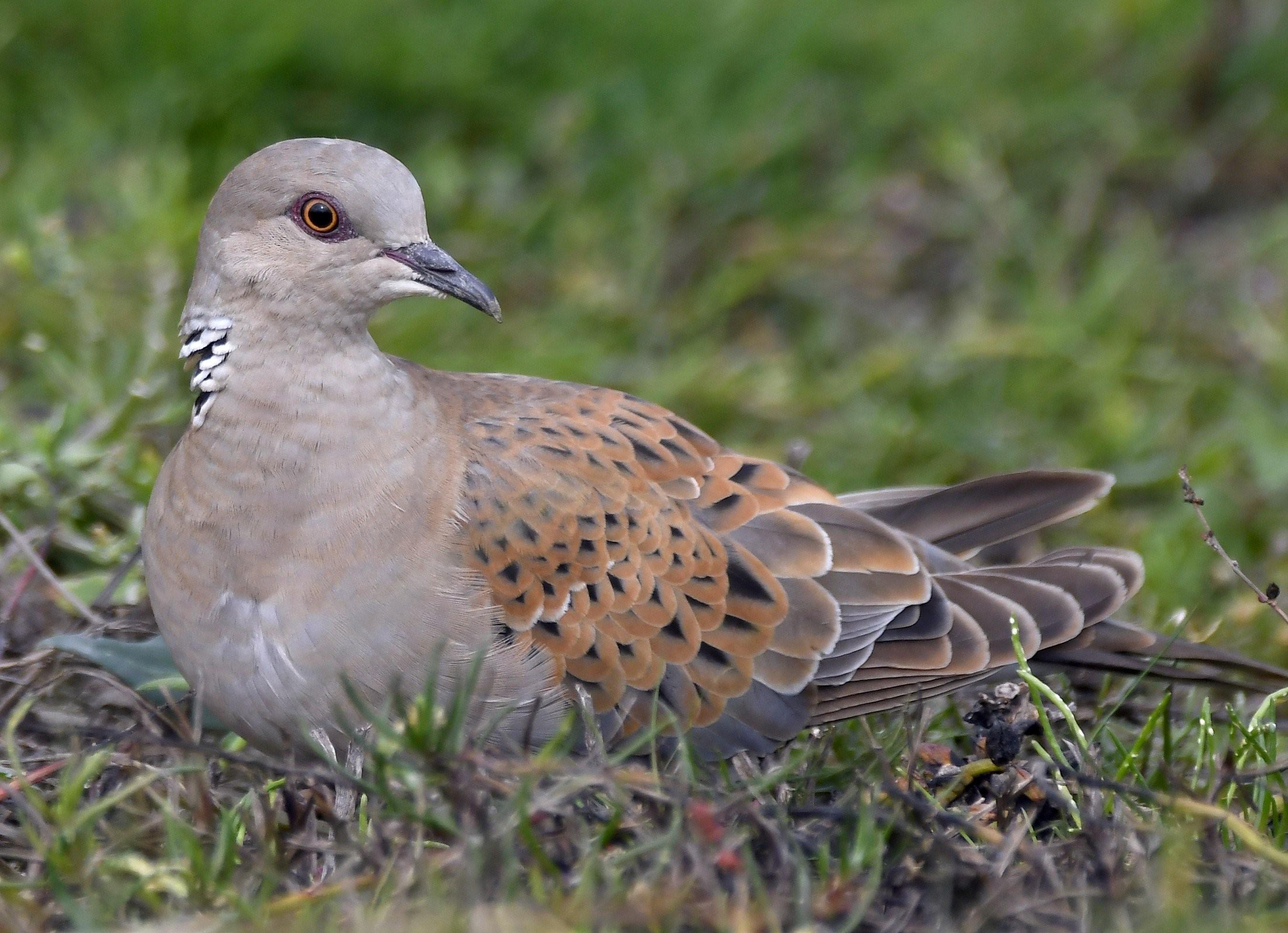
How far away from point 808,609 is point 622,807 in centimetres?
100

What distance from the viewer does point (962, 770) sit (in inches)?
130

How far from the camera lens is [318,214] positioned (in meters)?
3.37

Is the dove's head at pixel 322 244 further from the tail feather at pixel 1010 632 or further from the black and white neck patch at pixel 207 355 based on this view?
the tail feather at pixel 1010 632

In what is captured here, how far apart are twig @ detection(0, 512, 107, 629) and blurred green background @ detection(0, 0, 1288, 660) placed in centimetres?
36

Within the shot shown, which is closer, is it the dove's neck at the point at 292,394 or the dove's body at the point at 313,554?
the dove's body at the point at 313,554

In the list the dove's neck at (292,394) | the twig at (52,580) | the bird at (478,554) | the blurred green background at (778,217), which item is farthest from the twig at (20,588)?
the dove's neck at (292,394)

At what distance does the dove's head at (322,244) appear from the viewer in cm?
336

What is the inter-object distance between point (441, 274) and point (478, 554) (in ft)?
1.92

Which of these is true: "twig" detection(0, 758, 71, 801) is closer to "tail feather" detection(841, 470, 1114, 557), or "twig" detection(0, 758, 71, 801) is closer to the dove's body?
the dove's body

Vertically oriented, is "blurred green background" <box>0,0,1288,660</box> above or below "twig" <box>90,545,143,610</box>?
above

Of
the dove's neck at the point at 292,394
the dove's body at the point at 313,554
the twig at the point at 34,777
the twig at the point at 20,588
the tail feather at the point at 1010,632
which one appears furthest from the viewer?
the twig at the point at 20,588

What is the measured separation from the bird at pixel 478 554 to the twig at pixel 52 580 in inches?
15.0

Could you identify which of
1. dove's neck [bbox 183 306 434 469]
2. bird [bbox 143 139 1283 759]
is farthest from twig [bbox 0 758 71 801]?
dove's neck [bbox 183 306 434 469]

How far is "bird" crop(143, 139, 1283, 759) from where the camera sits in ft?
10.6
